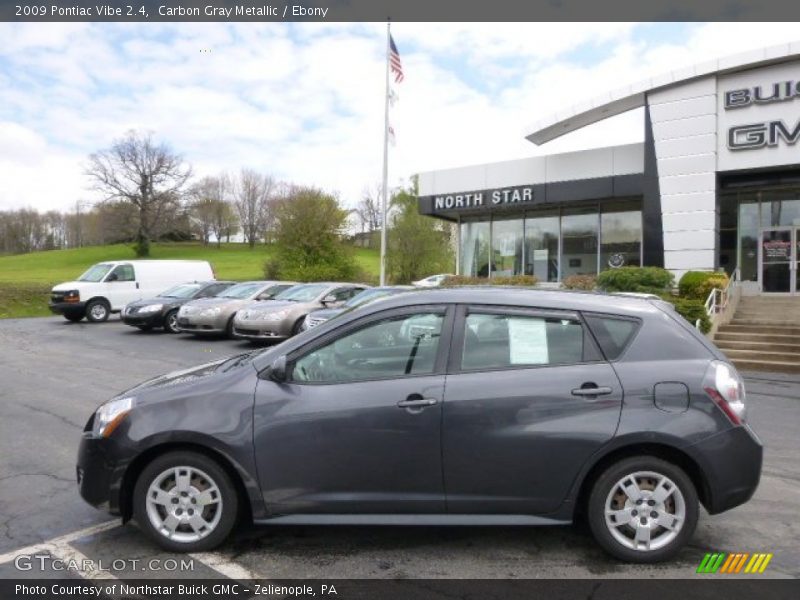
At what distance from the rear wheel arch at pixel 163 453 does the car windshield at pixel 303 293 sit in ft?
35.6

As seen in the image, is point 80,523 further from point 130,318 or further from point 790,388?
point 130,318

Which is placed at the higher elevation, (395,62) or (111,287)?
(395,62)

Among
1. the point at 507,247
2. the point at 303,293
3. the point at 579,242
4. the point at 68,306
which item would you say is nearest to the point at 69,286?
the point at 68,306

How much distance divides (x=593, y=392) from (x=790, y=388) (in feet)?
27.8

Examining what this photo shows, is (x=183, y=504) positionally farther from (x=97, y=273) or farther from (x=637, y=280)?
(x=97, y=273)

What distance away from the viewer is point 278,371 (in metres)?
3.68

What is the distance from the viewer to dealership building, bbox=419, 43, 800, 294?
54.5 ft

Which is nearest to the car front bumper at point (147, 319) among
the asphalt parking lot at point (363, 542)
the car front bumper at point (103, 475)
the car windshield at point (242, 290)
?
the car windshield at point (242, 290)

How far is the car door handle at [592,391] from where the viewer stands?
3.58 m

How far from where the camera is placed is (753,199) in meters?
19.3

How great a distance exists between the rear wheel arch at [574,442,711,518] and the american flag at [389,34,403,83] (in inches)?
865

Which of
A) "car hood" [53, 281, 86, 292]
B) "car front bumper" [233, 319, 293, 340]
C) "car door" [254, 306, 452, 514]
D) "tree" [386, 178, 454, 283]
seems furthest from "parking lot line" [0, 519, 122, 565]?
"tree" [386, 178, 454, 283]

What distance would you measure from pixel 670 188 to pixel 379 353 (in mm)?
16536

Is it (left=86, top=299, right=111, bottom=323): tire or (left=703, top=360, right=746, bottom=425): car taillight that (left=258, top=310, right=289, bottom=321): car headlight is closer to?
(left=86, top=299, right=111, bottom=323): tire
